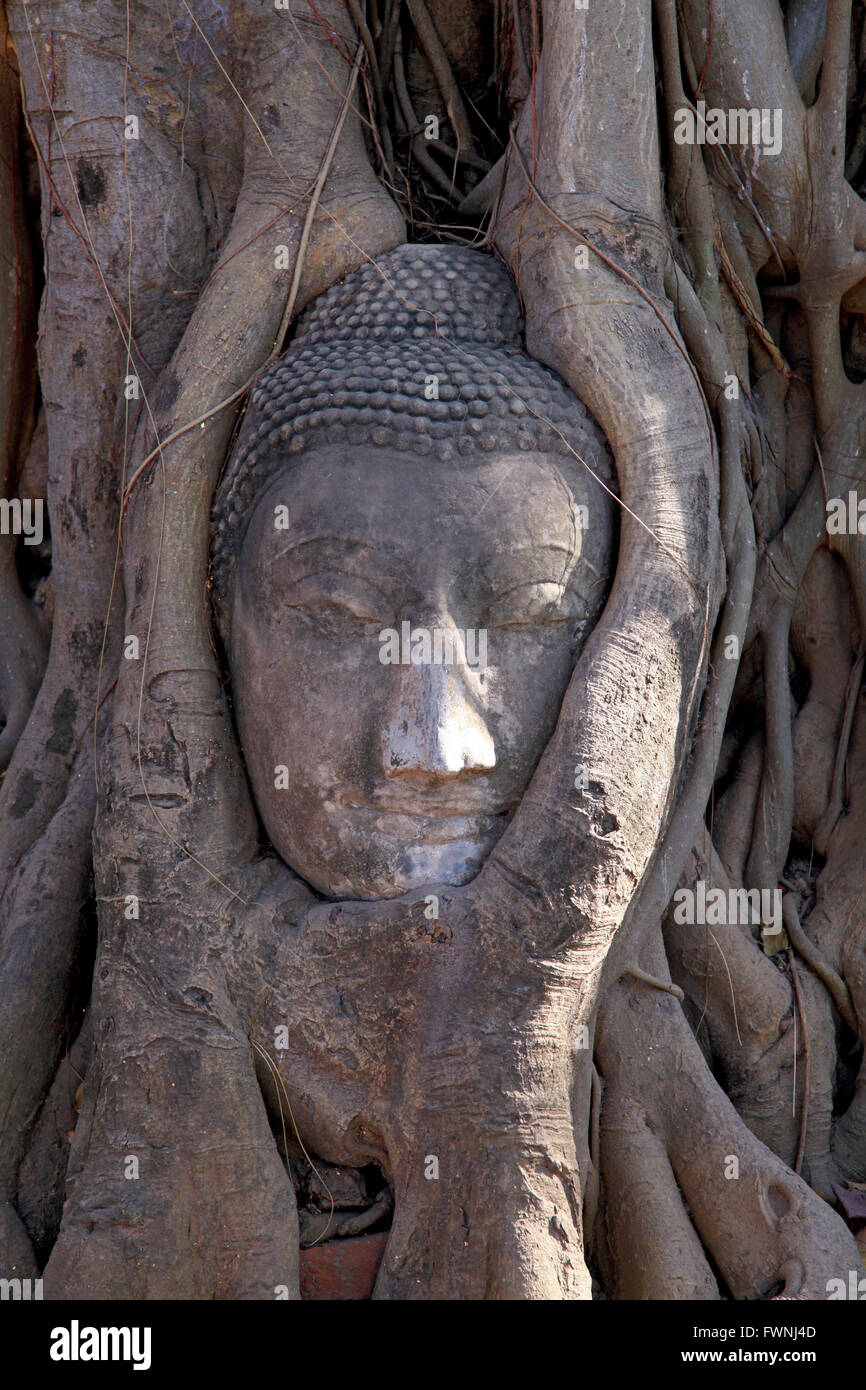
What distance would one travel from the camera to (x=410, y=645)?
276cm

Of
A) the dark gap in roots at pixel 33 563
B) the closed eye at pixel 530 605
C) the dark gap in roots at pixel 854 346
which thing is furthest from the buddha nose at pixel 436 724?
the dark gap in roots at pixel 854 346

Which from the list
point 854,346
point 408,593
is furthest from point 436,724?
point 854,346

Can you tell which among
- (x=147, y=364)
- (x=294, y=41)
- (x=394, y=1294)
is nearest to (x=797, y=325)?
(x=294, y=41)

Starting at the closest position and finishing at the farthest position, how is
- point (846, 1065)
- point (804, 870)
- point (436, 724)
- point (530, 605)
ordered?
point (436, 724) < point (530, 605) < point (846, 1065) < point (804, 870)

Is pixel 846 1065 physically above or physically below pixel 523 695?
below

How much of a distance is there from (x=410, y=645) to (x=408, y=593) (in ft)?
0.36

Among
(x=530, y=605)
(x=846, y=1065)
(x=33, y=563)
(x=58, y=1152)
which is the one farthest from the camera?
(x=33, y=563)

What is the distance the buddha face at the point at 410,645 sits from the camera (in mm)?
2760

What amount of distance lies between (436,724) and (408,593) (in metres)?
0.28

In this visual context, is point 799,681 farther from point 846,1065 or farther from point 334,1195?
point 334,1195

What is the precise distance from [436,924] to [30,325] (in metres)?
2.09

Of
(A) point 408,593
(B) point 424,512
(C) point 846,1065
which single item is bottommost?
(C) point 846,1065

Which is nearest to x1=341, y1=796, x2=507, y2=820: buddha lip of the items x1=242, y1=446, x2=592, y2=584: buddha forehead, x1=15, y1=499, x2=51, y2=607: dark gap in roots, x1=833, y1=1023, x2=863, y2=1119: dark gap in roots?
x1=242, y1=446, x2=592, y2=584: buddha forehead

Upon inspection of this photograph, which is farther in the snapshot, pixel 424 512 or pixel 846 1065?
pixel 846 1065
